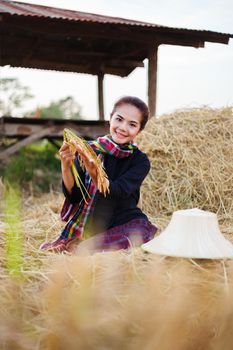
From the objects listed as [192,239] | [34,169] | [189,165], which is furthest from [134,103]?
[34,169]

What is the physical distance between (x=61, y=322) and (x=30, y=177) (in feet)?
27.7

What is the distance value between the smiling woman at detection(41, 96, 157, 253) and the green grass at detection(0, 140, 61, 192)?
16.3 ft

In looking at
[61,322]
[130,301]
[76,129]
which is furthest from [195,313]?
[76,129]

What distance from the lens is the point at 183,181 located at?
5.22 meters

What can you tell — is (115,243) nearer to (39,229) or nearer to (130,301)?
(39,229)

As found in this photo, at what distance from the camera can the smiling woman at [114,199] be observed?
10.8ft

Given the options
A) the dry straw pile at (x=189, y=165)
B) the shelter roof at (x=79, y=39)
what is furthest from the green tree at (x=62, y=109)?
the dry straw pile at (x=189, y=165)

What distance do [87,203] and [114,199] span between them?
17cm

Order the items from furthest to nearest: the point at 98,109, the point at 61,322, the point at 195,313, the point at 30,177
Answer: the point at 98,109
the point at 30,177
the point at 195,313
the point at 61,322

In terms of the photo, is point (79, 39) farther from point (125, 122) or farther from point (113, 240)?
point (113, 240)

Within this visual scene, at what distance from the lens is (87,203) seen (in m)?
3.35

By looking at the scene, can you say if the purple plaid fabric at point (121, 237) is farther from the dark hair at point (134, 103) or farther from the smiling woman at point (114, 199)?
the dark hair at point (134, 103)

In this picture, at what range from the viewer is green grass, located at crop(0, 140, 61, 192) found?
29.3ft

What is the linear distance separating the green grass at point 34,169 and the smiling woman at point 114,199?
4.96 meters
